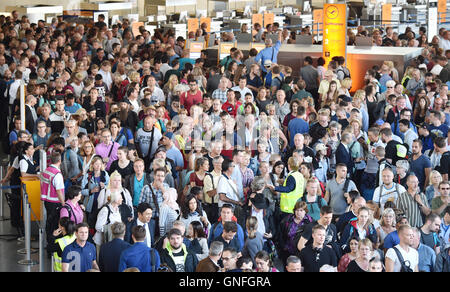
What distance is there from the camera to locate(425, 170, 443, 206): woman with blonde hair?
969cm

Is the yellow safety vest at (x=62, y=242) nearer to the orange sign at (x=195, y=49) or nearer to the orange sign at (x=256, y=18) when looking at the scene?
the orange sign at (x=195, y=49)

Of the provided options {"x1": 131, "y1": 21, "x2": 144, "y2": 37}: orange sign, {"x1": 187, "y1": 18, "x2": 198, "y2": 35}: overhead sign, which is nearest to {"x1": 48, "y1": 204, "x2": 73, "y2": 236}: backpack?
{"x1": 131, "y1": 21, "x2": 144, "y2": 37}: orange sign

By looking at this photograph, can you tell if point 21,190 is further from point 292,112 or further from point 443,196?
point 443,196

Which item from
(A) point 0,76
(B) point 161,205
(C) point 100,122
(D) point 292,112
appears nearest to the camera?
(B) point 161,205

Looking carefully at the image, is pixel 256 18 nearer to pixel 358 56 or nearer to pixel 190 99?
pixel 358 56

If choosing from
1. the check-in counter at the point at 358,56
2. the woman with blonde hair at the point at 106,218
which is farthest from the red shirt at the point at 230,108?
the check-in counter at the point at 358,56

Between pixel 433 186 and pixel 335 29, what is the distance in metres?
8.18

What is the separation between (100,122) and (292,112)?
2804 mm

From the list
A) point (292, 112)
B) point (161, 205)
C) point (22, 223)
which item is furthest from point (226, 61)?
point (161, 205)

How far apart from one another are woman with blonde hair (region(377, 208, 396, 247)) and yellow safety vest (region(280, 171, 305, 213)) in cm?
114

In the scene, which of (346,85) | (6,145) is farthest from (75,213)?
(346,85)

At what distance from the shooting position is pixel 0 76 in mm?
15352

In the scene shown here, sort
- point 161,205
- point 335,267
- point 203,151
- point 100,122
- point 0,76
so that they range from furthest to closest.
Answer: point 0,76
point 100,122
point 203,151
point 161,205
point 335,267

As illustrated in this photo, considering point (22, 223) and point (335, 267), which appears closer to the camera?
point (335, 267)
